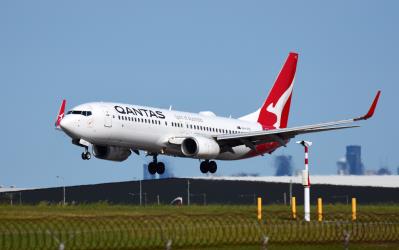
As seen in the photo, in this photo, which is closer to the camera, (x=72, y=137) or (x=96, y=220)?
(x=96, y=220)

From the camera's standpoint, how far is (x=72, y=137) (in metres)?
57.8

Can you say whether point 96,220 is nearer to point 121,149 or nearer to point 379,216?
point 379,216

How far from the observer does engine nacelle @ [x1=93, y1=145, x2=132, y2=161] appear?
207ft

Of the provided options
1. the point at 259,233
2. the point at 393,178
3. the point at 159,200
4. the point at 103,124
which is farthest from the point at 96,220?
the point at 393,178

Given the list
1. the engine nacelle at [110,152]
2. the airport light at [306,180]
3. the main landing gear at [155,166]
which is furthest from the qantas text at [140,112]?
the airport light at [306,180]

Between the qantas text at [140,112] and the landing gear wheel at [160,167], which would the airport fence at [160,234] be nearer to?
the qantas text at [140,112]

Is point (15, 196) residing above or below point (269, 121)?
below

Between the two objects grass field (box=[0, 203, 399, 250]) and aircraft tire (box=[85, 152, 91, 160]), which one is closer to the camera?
grass field (box=[0, 203, 399, 250])

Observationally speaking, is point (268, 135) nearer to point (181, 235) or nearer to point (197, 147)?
point (197, 147)

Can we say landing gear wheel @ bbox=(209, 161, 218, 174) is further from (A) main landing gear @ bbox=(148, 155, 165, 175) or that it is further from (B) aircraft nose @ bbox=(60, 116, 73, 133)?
(B) aircraft nose @ bbox=(60, 116, 73, 133)

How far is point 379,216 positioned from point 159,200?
40.6m

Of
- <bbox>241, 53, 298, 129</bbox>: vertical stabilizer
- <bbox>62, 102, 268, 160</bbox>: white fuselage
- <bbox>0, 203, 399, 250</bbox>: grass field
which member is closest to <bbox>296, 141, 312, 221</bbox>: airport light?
→ <bbox>0, 203, 399, 250</bbox>: grass field

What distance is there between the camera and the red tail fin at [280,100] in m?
74.2

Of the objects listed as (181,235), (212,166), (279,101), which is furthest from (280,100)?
(181,235)
